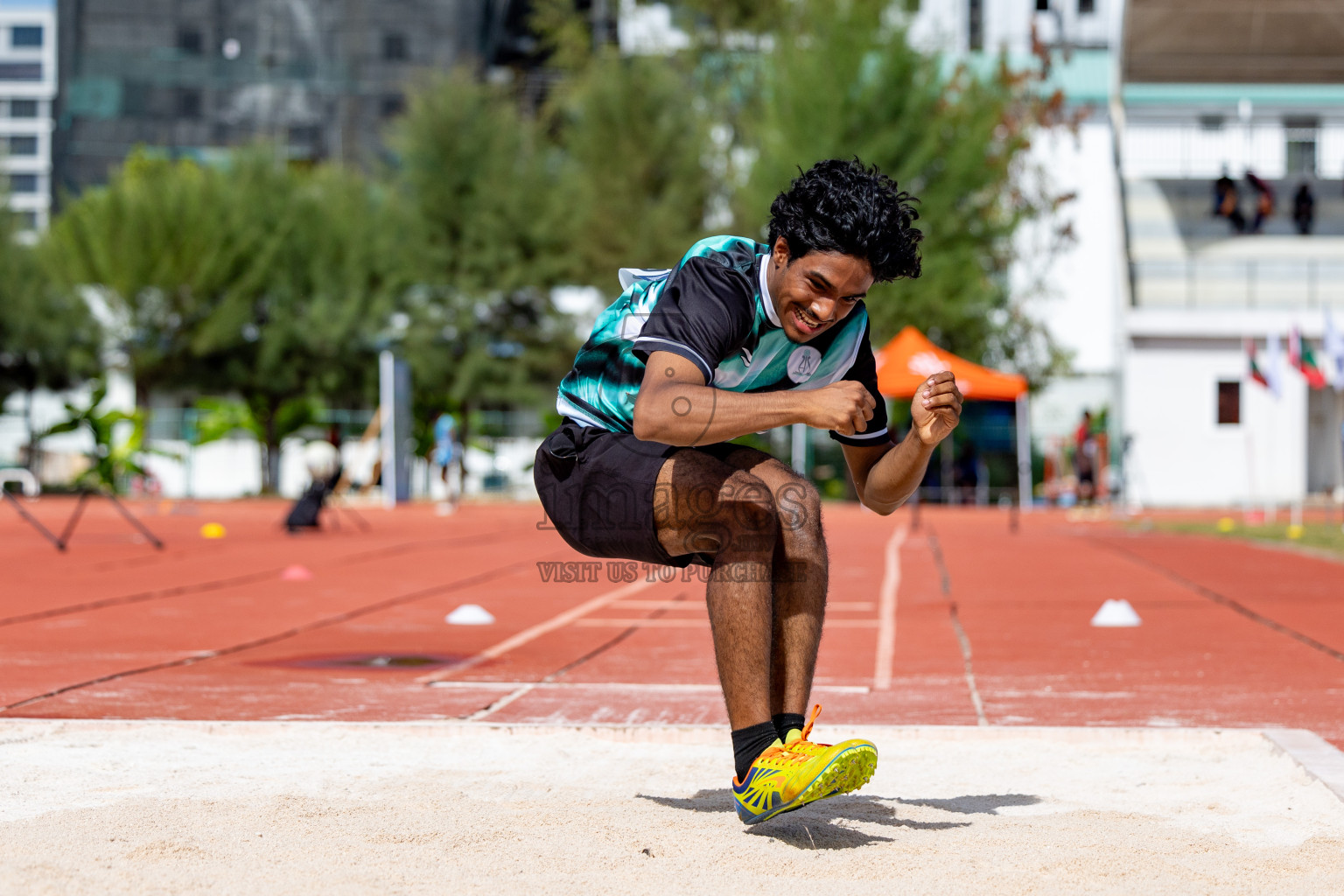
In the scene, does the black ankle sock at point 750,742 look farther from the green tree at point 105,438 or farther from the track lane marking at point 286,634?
the green tree at point 105,438

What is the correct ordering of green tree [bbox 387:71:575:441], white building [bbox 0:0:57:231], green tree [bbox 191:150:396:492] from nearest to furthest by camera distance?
1. green tree [bbox 387:71:575:441]
2. green tree [bbox 191:150:396:492]
3. white building [bbox 0:0:57:231]

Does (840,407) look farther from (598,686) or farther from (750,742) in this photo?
(598,686)

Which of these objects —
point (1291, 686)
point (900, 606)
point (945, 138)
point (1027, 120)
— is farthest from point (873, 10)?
point (1291, 686)

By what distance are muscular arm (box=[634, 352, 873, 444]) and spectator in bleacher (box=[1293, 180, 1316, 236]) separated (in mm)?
33038

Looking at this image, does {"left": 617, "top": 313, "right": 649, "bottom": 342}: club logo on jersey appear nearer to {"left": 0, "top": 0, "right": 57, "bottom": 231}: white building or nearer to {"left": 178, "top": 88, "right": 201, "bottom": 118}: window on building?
{"left": 178, "top": 88, "right": 201, "bottom": 118}: window on building

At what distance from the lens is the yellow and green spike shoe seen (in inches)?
126

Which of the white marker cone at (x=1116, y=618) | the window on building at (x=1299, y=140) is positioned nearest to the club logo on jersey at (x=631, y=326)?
the white marker cone at (x=1116, y=618)

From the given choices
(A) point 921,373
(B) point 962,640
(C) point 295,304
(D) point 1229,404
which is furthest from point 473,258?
(B) point 962,640

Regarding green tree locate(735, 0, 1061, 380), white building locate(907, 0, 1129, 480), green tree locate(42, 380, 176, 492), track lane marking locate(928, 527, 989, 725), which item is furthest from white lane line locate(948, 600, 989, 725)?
white building locate(907, 0, 1129, 480)

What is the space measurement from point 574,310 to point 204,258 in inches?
306

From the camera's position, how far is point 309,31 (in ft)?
199

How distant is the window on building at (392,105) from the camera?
62.2 metres

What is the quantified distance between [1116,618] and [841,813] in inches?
207

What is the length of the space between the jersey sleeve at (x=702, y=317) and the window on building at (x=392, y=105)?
199 feet
